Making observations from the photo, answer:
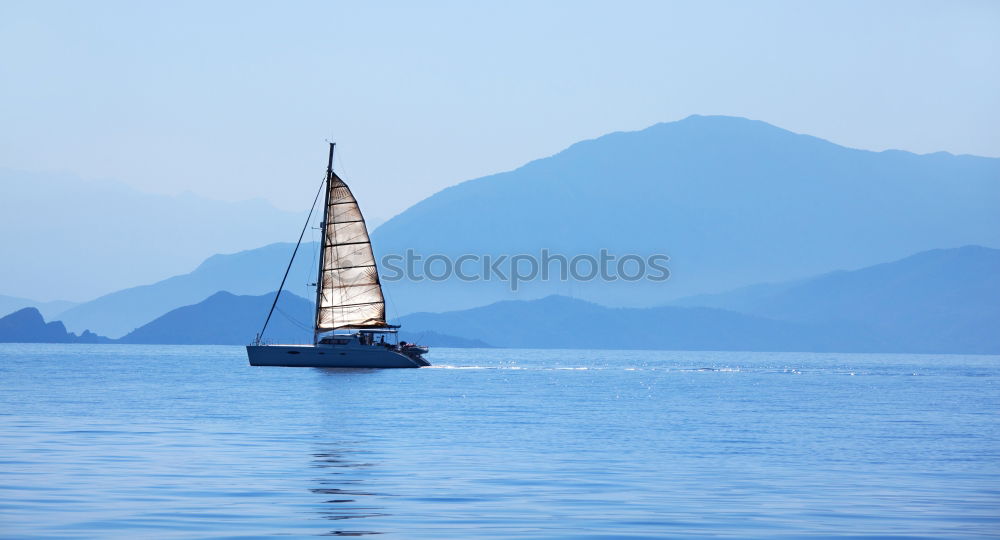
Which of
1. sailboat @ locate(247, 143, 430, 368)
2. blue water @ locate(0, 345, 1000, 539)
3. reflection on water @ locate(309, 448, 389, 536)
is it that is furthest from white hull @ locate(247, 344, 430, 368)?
reflection on water @ locate(309, 448, 389, 536)

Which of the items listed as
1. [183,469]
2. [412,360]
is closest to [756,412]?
[183,469]

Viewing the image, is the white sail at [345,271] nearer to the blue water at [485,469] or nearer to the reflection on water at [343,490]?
the blue water at [485,469]

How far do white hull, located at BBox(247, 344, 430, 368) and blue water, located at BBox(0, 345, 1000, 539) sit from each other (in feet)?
125

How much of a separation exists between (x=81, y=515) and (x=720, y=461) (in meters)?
20.9

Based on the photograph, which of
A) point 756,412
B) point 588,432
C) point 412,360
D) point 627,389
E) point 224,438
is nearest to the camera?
point 224,438

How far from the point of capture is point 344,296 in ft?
392

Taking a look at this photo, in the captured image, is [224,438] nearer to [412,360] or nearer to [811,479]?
[811,479]

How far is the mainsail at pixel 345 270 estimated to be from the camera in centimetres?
11794

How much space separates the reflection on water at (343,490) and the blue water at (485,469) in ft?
0.28

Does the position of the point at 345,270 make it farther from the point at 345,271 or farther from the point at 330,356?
the point at 330,356

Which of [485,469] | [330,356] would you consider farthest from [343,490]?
[330,356]

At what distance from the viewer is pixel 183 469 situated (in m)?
36.2

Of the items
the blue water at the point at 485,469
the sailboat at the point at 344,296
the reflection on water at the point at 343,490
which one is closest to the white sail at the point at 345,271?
the sailboat at the point at 344,296

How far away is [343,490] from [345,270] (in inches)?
3429
